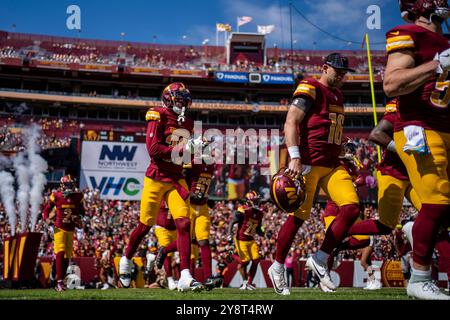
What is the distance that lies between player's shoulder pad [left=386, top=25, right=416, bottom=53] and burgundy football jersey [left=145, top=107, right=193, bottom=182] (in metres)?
3.40

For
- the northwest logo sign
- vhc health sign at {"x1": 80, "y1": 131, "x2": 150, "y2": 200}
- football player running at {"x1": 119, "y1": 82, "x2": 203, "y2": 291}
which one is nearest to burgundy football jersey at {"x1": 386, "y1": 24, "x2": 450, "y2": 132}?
football player running at {"x1": 119, "y1": 82, "x2": 203, "y2": 291}

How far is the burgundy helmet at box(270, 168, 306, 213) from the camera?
4988mm

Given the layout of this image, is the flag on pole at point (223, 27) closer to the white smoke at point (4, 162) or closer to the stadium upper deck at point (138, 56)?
the stadium upper deck at point (138, 56)

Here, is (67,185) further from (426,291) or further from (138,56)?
(138,56)

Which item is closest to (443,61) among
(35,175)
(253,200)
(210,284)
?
(210,284)

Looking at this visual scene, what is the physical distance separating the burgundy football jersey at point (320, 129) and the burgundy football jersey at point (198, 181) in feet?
11.6

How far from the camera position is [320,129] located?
581cm

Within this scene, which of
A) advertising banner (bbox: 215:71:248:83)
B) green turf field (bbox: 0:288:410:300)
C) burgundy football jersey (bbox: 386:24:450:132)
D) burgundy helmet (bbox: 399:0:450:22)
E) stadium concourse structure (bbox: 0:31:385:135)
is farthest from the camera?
advertising banner (bbox: 215:71:248:83)

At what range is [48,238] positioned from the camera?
1970 centimetres

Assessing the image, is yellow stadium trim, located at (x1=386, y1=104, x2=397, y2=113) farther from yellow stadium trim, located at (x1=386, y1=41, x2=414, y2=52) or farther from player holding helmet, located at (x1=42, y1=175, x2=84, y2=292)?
player holding helmet, located at (x1=42, y1=175, x2=84, y2=292)
